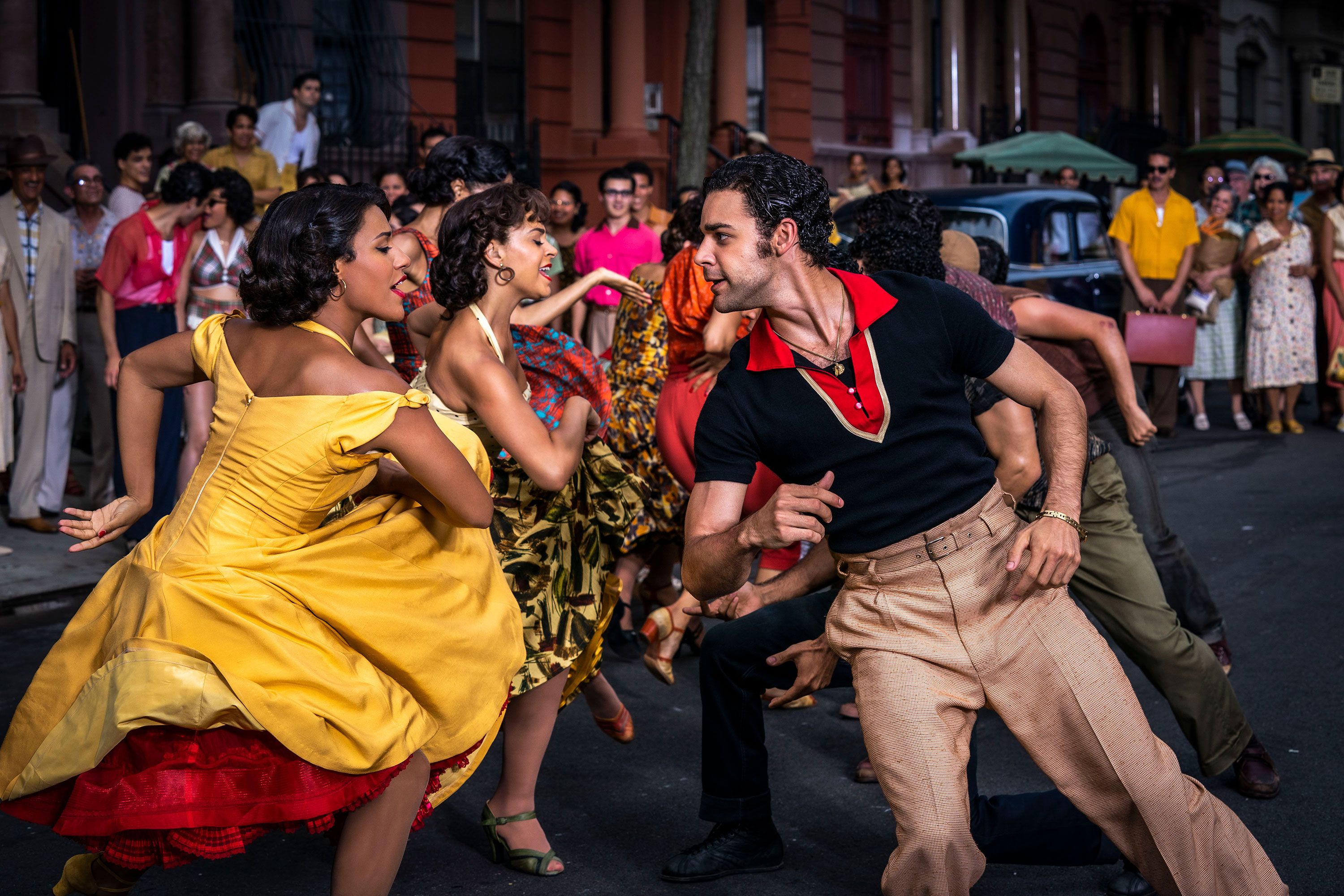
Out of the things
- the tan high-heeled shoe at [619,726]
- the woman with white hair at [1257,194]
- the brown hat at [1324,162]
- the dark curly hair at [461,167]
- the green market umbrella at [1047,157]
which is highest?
the green market umbrella at [1047,157]

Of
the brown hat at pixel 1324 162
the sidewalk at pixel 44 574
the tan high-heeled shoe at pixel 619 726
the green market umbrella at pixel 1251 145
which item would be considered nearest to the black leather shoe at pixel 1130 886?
the tan high-heeled shoe at pixel 619 726

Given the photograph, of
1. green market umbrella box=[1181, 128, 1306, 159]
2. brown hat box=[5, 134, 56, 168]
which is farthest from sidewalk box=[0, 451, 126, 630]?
green market umbrella box=[1181, 128, 1306, 159]

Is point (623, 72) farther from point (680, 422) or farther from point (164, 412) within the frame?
point (680, 422)

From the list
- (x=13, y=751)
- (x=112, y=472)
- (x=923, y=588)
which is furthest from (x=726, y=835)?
(x=112, y=472)

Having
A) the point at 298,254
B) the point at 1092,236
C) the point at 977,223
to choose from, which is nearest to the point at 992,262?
the point at 298,254

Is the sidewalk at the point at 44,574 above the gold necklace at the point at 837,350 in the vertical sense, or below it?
below

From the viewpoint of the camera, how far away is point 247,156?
1091 cm

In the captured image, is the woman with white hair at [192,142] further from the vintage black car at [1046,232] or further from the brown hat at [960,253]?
the brown hat at [960,253]

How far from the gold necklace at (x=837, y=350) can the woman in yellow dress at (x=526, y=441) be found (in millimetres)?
790

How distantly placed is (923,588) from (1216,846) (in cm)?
88

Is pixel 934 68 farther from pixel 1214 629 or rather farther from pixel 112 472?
pixel 1214 629

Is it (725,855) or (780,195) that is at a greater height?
(780,195)

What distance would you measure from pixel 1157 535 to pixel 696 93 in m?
10.7

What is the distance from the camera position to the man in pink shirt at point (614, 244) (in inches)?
405
